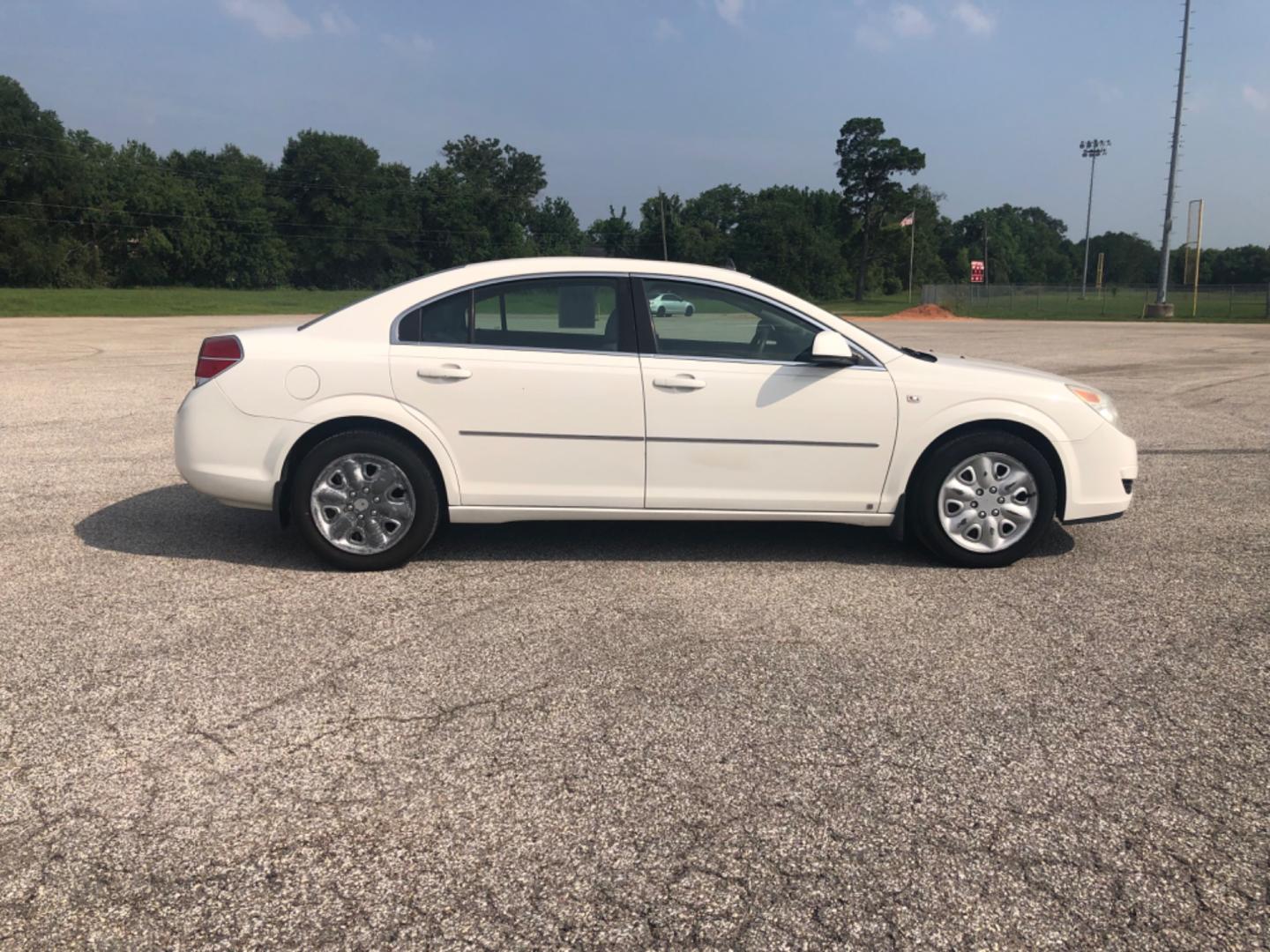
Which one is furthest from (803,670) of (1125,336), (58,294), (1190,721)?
(58,294)

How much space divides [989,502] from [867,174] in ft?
280

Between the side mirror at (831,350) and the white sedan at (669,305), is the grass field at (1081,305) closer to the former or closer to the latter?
the side mirror at (831,350)

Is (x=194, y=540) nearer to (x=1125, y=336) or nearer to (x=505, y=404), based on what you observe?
(x=505, y=404)

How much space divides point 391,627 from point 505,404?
1.35m

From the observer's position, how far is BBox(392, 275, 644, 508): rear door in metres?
5.30

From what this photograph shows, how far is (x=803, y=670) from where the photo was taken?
162 inches

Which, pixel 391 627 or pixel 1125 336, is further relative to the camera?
pixel 1125 336

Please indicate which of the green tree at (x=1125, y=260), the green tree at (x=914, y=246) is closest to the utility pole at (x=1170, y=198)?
the green tree at (x=914, y=246)

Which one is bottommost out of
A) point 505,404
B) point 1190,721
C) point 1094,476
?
point 1190,721

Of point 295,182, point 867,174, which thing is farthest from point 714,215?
point 295,182

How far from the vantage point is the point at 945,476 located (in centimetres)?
544

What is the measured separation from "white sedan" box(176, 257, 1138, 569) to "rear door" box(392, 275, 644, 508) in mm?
10

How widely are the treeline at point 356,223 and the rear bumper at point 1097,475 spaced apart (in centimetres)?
8209

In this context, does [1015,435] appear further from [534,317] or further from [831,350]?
[534,317]
